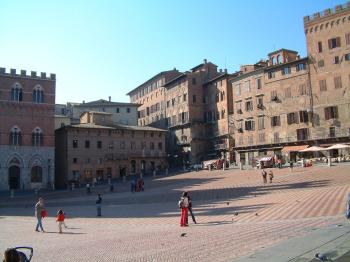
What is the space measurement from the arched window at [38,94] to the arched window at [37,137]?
4.23 metres

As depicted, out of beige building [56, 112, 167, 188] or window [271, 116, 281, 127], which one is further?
beige building [56, 112, 167, 188]

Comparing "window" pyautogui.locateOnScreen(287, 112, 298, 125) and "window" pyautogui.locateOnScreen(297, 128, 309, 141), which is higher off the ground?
"window" pyautogui.locateOnScreen(287, 112, 298, 125)

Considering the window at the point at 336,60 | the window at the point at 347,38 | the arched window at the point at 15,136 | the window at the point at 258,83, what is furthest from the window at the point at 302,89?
the arched window at the point at 15,136

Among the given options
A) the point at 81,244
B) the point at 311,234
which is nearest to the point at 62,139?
the point at 81,244

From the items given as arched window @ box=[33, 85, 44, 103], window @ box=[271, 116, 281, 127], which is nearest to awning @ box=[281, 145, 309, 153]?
window @ box=[271, 116, 281, 127]

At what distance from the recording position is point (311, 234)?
42.2ft

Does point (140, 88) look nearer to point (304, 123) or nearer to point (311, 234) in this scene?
point (304, 123)

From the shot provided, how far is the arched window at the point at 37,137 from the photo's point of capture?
57.6m

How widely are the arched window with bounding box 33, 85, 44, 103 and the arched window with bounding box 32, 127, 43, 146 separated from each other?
423cm

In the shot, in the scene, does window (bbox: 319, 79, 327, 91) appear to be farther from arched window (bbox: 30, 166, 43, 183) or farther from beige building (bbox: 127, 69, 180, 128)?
arched window (bbox: 30, 166, 43, 183)

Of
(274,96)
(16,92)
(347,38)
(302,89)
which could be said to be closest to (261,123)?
(274,96)

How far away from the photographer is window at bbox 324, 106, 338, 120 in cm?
5281

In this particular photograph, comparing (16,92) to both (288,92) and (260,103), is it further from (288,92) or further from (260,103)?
(288,92)

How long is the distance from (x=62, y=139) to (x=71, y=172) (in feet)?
20.1
